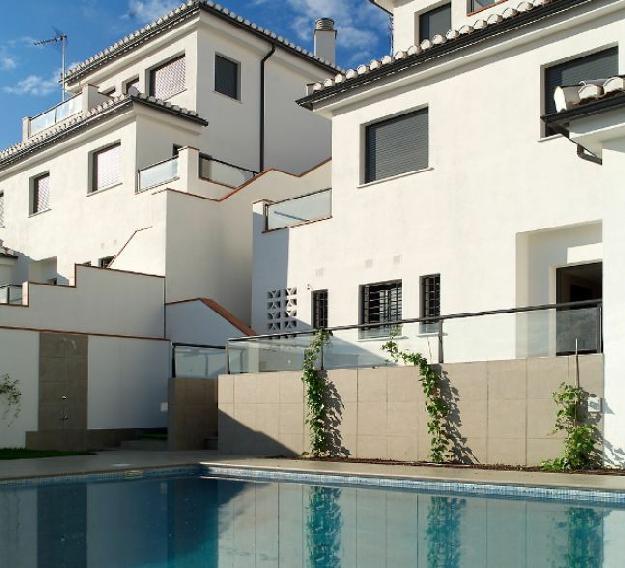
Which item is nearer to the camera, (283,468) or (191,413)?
(283,468)

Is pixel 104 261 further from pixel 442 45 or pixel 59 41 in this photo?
pixel 442 45

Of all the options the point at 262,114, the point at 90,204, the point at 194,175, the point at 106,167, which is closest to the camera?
the point at 194,175

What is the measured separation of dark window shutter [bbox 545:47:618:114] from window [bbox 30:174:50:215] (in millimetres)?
17436

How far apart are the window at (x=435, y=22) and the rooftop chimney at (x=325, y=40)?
385 inches

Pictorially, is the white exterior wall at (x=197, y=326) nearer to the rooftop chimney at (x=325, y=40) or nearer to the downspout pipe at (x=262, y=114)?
the downspout pipe at (x=262, y=114)

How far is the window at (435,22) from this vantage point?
2095cm

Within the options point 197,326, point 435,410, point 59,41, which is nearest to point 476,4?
point 197,326

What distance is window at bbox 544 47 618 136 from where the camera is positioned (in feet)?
50.1

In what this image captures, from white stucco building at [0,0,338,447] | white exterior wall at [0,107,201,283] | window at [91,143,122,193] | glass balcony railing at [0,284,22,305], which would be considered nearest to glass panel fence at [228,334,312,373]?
white stucco building at [0,0,338,447]

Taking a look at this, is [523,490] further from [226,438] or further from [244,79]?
[244,79]

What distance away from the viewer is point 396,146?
18.8 meters

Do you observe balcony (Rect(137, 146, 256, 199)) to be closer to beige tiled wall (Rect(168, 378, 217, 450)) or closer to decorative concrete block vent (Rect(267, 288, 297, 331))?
decorative concrete block vent (Rect(267, 288, 297, 331))

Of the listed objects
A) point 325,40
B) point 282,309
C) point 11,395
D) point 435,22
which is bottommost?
point 11,395

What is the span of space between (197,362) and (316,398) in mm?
4023
